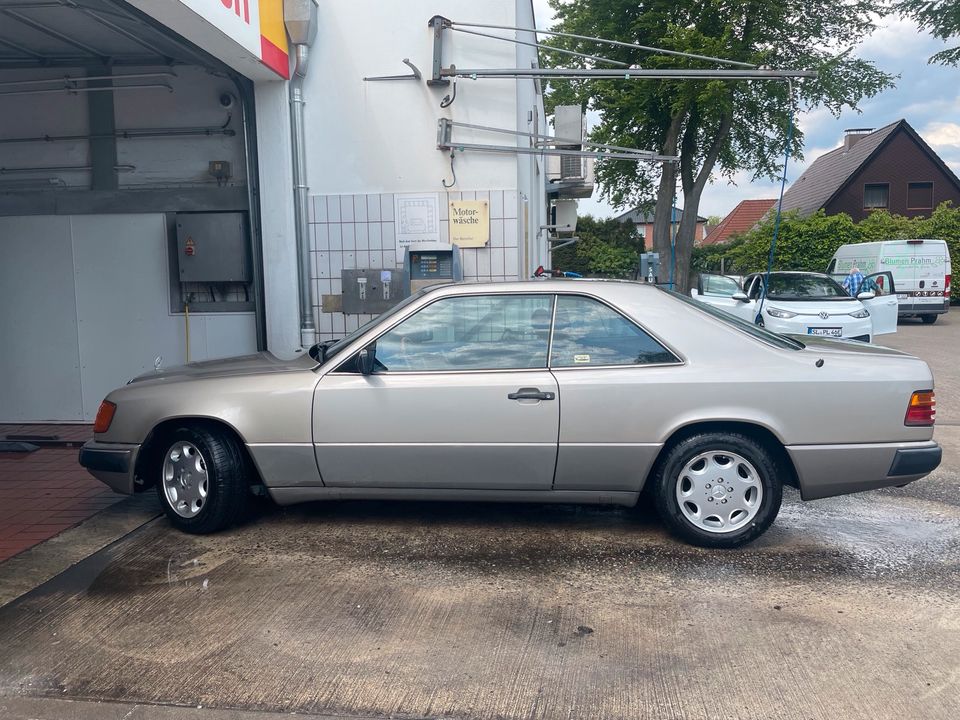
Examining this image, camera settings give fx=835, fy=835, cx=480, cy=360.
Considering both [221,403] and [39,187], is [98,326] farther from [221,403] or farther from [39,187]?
[221,403]

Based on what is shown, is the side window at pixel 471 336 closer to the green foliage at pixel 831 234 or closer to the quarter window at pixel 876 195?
the green foliage at pixel 831 234

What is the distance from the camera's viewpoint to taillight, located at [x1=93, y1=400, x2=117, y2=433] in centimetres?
507

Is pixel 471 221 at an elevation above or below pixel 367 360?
above

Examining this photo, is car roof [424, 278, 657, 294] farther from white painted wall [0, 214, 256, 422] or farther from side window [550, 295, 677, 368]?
white painted wall [0, 214, 256, 422]

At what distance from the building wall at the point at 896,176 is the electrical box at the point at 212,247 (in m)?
34.5

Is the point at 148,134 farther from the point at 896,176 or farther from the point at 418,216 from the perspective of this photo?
the point at 896,176

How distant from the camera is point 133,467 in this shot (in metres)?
4.97

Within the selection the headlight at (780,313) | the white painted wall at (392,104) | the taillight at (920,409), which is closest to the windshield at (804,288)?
the headlight at (780,313)

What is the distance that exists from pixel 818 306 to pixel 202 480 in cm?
1004

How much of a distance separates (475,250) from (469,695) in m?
5.68

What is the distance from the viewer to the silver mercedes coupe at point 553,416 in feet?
14.7

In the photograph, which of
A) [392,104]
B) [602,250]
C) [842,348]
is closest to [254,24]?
[392,104]

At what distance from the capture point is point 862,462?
447 centimetres

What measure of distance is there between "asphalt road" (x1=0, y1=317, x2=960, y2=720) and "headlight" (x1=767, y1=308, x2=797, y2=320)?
22.4 ft
